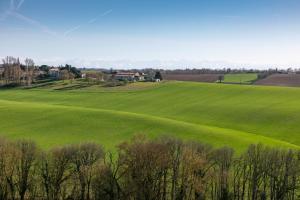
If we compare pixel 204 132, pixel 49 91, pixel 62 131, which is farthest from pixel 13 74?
pixel 204 132

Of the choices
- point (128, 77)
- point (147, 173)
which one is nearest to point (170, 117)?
point (147, 173)

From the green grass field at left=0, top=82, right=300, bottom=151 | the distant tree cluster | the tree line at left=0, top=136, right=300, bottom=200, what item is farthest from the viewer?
the distant tree cluster

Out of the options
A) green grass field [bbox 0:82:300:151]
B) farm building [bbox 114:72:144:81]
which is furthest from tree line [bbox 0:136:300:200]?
farm building [bbox 114:72:144:81]

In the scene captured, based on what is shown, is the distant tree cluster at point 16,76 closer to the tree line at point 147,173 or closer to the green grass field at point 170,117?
the green grass field at point 170,117

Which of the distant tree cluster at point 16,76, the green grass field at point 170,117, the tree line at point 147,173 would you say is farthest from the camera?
the distant tree cluster at point 16,76

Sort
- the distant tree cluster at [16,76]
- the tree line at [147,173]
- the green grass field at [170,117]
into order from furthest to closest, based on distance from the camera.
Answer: the distant tree cluster at [16,76], the green grass field at [170,117], the tree line at [147,173]

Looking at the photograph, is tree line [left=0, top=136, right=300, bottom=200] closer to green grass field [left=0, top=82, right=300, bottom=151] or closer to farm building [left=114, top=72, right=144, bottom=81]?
green grass field [left=0, top=82, right=300, bottom=151]

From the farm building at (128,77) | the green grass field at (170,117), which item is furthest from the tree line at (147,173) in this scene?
the farm building at (128,77)
